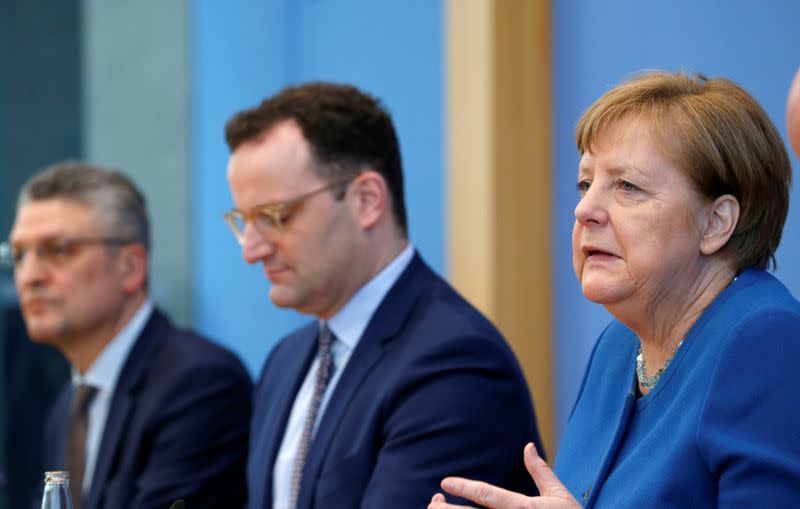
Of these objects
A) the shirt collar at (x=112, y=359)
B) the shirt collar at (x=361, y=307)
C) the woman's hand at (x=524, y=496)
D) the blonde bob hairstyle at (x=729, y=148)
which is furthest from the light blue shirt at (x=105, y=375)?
the blonde bob hairstyle at (x=729, y=148)

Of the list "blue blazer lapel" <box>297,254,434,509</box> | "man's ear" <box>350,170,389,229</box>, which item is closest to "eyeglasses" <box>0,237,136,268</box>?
"man's ear" <box>350,170,389,229</box>

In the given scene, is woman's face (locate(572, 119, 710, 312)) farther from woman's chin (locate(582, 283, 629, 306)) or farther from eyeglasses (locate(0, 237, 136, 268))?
eyeglasses (locate(0, 237, 136, 268))

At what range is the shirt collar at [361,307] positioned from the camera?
2484 mm

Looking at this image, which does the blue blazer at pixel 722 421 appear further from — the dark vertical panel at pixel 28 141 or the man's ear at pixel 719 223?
the dark vertical panel at pixel 28 141

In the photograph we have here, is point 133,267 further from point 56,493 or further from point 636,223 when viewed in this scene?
point 636,223

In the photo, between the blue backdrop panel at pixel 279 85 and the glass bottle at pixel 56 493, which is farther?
the blue backdrop panel at pixel 279 85

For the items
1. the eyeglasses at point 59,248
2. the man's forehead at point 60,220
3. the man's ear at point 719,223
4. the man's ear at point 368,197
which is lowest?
the eyeglasses at point 59,248

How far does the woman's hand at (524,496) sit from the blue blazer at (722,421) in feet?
0.25

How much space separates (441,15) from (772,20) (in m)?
1.19

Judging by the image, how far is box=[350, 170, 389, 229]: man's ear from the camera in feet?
8.36

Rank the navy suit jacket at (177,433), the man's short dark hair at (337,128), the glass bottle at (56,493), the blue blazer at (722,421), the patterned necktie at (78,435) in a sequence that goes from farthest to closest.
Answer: the patterned necktie at (78,435)
the navy suit jacket at (177,433)
the man's short dark hair at (337,128)
the glass bottle at (56,493)
the blue blazer at (722,421)

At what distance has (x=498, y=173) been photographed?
9.89 ft

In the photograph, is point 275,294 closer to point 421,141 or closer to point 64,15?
point 421,141

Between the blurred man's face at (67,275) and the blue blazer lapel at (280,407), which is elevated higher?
the blurred man's face at (67,275)
